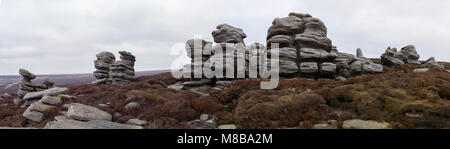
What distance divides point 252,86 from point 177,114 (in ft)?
28.2

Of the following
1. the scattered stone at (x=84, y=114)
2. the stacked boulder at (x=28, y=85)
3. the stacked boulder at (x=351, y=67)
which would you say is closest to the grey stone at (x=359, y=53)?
the stacked boulder at (x=351, y=67)

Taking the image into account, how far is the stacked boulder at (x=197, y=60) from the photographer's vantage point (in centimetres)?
2794

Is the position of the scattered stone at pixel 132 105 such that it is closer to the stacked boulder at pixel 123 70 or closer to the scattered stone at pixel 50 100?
the scattered stone at pixel 50 100

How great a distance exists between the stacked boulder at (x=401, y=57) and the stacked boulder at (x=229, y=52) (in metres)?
27.8

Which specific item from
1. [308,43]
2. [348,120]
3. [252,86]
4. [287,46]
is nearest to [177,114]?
[252,86]

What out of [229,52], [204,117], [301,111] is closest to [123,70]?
[229,52]

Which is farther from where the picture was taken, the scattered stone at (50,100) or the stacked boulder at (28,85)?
the stacked boulder at (28,85)

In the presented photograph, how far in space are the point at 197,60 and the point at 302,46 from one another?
14945 millimetres

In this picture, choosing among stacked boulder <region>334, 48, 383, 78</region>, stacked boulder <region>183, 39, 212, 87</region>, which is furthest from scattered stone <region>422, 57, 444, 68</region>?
stacked boulder <region>183, 39, 212, 87</region>

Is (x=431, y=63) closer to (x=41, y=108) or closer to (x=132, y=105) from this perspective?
(x=132, y=105)

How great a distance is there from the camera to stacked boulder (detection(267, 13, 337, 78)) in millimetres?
25922

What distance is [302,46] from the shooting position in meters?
27.7

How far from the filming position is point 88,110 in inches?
575
